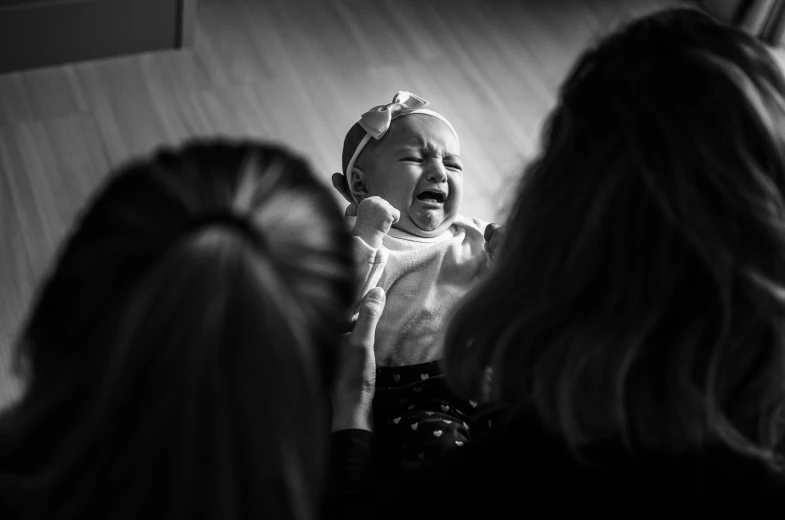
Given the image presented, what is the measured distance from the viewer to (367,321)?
1.26 metres

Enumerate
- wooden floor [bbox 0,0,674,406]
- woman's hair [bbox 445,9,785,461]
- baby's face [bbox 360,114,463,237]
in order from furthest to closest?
wooden floor [bbox 0,0,674,406], baby's face [bbox 360,114,463,237], woman's hair [bbox 445,9,785,461]

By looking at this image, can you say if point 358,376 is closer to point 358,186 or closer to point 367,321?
point 367,321

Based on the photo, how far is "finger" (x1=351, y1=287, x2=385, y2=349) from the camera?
4.10ft

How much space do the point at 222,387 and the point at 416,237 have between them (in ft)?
3.18

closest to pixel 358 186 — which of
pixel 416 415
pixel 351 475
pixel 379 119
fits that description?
pixel 379 119

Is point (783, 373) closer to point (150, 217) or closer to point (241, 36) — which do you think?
point (150, 217)

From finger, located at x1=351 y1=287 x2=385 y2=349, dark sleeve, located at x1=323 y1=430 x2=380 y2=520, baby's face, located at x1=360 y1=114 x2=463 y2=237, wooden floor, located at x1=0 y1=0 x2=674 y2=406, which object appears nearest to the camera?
dark sleeve, located at x1=323 y1=430 x2=380 y2=520

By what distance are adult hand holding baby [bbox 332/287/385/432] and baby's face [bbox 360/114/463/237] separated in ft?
0.80

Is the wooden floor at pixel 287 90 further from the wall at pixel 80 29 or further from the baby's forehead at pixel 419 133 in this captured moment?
the baby's forehead at pixel 419 133

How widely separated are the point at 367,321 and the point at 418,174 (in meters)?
0.33

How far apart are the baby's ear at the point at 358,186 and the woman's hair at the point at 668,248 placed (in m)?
0.76

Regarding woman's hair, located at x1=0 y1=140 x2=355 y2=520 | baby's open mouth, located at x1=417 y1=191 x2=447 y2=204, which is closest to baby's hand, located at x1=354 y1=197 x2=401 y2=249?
baby's open mouth, located at x1=417 y1=191 x2=447 y2=204

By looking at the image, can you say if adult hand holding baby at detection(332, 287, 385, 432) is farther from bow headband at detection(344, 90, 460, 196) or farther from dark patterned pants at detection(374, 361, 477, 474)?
bow headband at detection(344, 90, 460, 196)

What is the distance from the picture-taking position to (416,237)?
1489 mm
